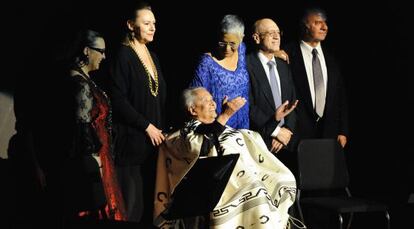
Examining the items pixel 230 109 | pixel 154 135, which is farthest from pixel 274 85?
pixel 154 135

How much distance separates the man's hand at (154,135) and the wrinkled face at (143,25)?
0.58 m

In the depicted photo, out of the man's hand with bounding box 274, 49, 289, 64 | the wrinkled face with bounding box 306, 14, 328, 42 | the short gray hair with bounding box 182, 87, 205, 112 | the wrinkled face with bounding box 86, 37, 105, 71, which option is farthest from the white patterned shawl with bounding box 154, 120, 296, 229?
the wrinkled face with bounding box 306, 14, 328, 42

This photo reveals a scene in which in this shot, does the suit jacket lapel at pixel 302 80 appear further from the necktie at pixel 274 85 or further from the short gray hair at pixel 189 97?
the short gray hair at pixel 189 97

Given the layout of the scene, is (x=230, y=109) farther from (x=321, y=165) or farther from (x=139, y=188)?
(x=321, y=165)

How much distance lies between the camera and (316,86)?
621cm

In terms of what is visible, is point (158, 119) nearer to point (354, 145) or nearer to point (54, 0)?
point (54, 0)

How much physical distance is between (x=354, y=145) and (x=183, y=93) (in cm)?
216

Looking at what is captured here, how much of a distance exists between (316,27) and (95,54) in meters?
1.91

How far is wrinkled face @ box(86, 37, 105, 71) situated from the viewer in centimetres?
509

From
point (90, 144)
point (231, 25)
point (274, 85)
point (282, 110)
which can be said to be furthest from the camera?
point (274, 85)

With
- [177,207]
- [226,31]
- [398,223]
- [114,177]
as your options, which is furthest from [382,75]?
[177,207]

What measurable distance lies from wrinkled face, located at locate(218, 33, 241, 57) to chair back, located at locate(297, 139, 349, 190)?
2.62 feet

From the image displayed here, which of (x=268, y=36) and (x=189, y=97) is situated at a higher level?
(x=268, y=36)

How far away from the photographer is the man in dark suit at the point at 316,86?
618 centimetres
